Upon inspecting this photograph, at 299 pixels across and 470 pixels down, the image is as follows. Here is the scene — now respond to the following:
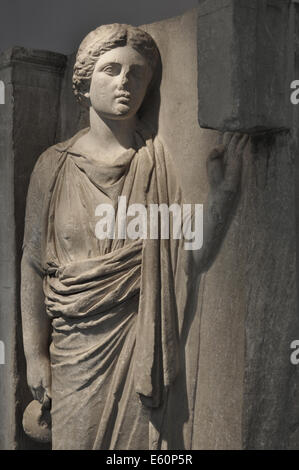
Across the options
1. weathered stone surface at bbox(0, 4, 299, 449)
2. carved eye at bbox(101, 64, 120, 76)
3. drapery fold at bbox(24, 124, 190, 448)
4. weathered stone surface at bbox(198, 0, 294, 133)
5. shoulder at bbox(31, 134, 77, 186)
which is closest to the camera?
weathered stone surface at bbox(198, 0, 294, 133)

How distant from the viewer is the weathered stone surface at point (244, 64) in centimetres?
320

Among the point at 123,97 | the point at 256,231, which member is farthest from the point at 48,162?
the point at 256,231

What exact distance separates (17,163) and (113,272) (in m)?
0.91

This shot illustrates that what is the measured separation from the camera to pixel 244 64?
3215 mm

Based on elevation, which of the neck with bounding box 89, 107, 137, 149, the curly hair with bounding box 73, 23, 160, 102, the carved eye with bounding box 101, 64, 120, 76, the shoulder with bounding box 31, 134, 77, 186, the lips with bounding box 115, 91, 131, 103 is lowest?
the shoulder with bounding box 31, 134, 77, 186

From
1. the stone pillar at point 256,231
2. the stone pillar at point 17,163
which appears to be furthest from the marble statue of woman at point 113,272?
the stone pillar at point 17,163

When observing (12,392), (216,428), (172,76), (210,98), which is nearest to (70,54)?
(172,76)

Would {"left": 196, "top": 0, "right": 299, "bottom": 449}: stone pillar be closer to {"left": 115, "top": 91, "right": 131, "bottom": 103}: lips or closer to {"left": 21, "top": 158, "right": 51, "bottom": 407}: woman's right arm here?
{"left": 115, "top": 91, "right": 131, "bottom": 103}: lips

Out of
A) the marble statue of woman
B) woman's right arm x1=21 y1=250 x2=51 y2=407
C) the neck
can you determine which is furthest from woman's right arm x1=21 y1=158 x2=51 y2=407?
the neck

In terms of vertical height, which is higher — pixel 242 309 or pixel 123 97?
pixel 123 97

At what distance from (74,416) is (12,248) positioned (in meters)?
0.94

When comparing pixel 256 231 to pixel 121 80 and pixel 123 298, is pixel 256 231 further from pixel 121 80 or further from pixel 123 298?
pixel 121 80

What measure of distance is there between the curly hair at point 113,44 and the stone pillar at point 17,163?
0.55 m

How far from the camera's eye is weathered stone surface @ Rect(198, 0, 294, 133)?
10.5ft
